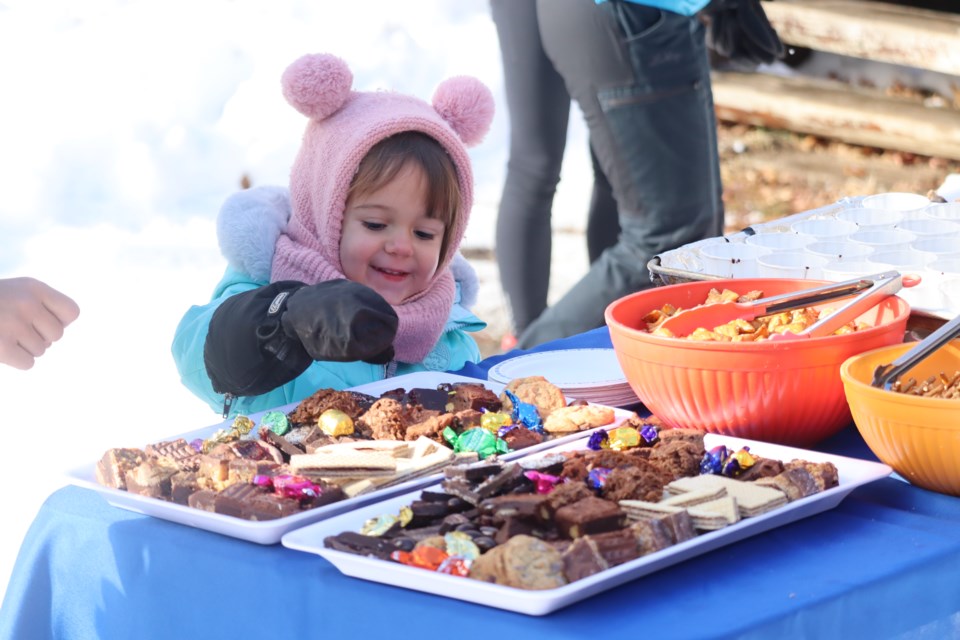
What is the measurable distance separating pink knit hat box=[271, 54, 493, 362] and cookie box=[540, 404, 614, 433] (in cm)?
72

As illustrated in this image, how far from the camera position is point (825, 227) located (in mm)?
1953

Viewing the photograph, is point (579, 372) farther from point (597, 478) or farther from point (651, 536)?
point (651, 536)

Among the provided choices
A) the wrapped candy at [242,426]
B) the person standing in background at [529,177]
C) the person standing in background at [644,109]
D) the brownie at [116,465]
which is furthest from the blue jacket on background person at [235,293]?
the person standing in background at [529,177]

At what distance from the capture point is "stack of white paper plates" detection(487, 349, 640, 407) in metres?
1.66

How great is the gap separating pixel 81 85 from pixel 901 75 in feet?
13.9

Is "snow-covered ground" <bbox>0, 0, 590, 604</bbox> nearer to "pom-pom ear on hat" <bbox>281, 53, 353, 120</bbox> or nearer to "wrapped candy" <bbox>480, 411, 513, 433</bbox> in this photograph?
"pom-pom ear on hat" <bbox>281, 53, 353, 120</bbox>

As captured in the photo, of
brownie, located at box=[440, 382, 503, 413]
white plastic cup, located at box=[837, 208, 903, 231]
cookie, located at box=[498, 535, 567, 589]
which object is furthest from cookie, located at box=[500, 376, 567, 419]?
white plastic cup, located at box=[837, 208, 903, 231]

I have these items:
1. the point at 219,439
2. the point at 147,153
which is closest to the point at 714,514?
the point at 219,439

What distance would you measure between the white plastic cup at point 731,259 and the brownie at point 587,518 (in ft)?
2.50

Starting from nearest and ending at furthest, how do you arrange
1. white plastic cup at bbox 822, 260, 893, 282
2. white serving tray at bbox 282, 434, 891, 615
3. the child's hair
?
white serving tray at bbox 282, 434, 891, 615 < white plastic cup at bbox 822, 260, 893, 282 < the child's hair

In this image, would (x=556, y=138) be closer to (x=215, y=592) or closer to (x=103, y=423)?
(x=103, y=423)

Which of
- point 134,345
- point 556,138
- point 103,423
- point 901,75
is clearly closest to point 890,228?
point 556,138

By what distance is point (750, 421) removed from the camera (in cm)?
142

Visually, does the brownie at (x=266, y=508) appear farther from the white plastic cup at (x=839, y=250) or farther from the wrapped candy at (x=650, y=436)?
the white plastic cup at (x=839, y=250)
